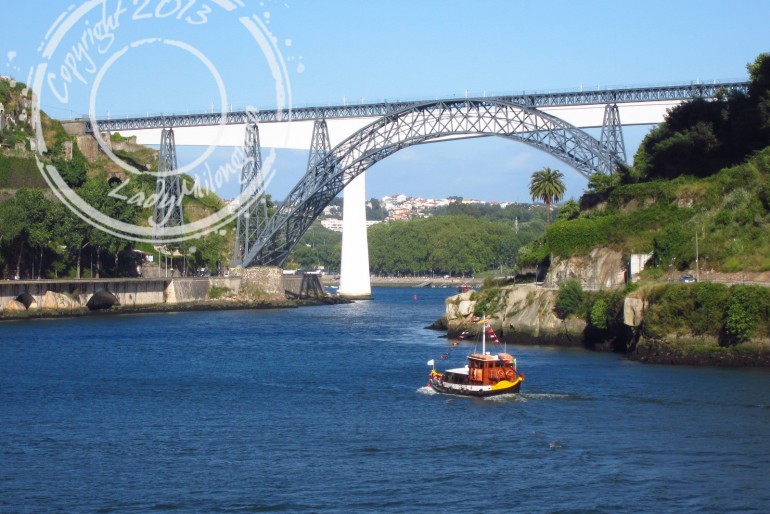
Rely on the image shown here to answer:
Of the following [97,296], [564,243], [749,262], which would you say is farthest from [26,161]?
[749,262]

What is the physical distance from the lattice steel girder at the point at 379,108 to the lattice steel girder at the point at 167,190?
200 cm

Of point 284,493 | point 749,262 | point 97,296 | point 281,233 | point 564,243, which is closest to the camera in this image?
point 284,493

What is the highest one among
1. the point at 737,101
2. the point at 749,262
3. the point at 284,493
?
the point at 737,101

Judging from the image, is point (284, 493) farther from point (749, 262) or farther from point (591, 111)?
point (591, 111)

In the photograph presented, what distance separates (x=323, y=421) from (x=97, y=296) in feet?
176

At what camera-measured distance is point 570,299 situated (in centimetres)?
5350

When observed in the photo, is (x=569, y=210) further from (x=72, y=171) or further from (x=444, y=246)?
(x=444, y=246)

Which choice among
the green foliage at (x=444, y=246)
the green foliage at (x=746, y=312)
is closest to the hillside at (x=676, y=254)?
the green foliage at (x=746, y=312)

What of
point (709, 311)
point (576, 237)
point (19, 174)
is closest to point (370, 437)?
point (709, 311)

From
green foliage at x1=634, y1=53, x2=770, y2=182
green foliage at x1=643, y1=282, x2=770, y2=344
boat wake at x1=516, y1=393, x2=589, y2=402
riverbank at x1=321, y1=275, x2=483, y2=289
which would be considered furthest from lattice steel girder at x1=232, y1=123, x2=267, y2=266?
riverbank at x1=321, y1=275, x2=483, y2=289

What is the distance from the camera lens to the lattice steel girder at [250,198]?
90.7 metres

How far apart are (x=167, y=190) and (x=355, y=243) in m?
19.0

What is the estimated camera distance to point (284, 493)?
81.3 ft

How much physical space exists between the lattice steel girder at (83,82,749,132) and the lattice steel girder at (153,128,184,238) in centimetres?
200
